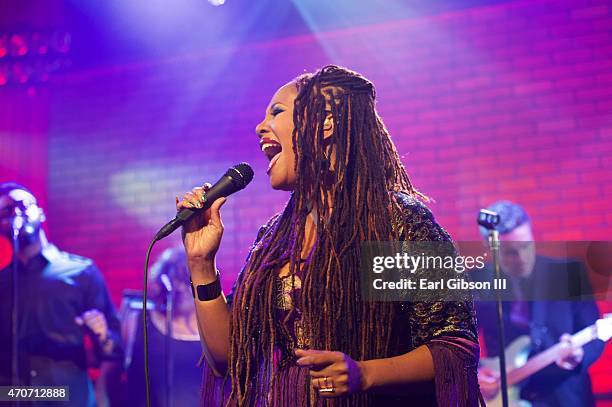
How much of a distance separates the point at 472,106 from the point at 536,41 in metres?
0.59

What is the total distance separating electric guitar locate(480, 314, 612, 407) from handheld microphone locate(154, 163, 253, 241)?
9.06ft

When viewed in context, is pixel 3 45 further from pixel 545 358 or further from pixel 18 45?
pixel 545 358

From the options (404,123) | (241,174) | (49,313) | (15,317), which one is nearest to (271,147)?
(241,174)

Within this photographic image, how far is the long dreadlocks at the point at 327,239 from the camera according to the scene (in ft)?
5.52

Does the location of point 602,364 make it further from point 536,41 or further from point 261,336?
point 261,336

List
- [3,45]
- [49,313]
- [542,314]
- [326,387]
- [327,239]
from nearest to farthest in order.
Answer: [326,387] < [327,239] < [542,314] < [49,313] < [3,45]

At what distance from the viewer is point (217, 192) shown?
6.12 ft

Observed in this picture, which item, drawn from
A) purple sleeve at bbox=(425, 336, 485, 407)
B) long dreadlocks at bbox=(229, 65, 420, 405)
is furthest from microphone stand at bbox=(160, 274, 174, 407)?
purple sleeve at bbox=(425, 336, 485, 407)

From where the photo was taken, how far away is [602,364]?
423 cm

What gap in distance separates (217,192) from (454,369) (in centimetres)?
75

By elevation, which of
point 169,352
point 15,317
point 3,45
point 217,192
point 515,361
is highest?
point 3,45

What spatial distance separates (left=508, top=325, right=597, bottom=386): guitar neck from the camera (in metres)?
3.95

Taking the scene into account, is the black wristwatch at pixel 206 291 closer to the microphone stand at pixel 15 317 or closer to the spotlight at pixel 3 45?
the microphone stand at pixel 15 317

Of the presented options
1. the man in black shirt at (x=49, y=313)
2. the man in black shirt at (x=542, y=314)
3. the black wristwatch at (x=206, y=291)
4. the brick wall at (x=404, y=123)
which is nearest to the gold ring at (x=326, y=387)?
the black wristwatch at (x=206, y=291)
